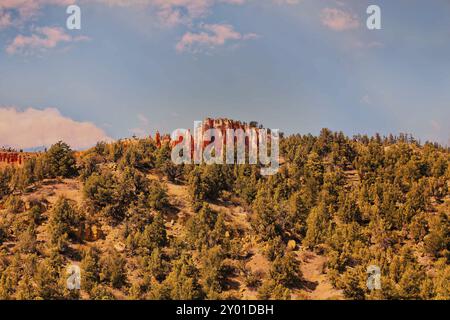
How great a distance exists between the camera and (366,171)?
78312mm

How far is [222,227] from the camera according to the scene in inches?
2463

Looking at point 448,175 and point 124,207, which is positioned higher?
point 448,175

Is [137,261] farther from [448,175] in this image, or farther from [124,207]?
[448,175]

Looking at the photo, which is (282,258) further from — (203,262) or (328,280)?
(203,262)

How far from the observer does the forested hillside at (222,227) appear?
5088 centimetres

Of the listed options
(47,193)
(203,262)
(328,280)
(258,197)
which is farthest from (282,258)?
(47,193)

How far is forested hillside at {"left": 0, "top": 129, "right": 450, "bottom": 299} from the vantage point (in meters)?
50.9

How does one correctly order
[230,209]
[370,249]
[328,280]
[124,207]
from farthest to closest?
[230,209], [124,207], [370,249], [328,280]

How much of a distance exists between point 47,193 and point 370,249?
4837 centimetres

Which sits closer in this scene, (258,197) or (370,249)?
(370,249)

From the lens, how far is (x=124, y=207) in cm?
6788
